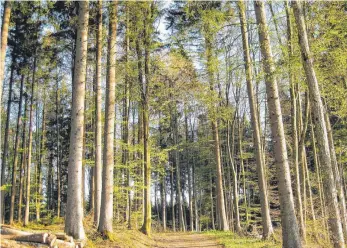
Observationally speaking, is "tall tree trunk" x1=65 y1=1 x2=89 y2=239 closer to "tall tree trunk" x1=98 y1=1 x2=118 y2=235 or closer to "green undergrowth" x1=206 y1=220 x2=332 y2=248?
"tall tree trunk" x1=98 y1=1 x2=118 y2=235

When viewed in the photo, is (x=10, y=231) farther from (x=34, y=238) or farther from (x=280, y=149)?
(x=280, y=149)

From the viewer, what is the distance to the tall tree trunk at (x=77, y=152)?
678 centimetres

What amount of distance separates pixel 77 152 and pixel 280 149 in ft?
15.9

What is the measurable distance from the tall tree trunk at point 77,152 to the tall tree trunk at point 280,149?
4407mm

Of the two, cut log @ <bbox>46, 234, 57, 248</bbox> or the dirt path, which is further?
the dirt path

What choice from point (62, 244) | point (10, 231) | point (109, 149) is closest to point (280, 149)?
point (109, 149)

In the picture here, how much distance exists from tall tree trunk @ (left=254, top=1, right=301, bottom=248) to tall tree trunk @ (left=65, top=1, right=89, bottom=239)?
14.5 ft

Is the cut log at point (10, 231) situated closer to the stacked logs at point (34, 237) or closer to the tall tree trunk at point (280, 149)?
the stacked logs at point (34, 237)

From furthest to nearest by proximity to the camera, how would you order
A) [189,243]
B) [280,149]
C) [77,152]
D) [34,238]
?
[189,243]
[280,149]
[77,152]
[34,238]

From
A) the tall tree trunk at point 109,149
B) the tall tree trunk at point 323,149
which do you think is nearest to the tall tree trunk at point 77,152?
the tall tree trunk at point 109,149

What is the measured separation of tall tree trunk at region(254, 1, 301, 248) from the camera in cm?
716

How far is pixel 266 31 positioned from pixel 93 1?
6365mm

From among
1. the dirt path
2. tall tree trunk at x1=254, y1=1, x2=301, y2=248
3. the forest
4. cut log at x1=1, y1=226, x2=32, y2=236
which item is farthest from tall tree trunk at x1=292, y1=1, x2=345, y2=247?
cut log at x1=1, y1=226, x2=32, y2=236

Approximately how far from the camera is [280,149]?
7.61m
